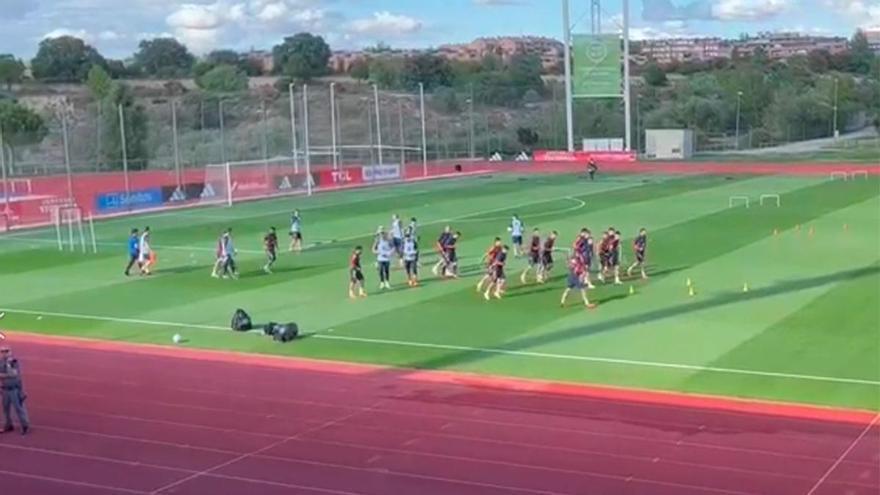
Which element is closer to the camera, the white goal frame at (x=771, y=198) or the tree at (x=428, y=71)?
the white goal frame at (x=771, y=198)

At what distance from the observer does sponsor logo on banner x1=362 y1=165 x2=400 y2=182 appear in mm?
81562

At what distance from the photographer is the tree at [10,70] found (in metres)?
136

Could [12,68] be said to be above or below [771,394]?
above

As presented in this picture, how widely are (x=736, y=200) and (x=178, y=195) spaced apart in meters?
28.1

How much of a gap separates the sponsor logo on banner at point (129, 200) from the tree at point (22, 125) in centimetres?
3137

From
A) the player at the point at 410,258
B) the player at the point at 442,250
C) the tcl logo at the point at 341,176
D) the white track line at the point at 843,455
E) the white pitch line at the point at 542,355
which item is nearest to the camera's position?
the white track line at the point at 843,455

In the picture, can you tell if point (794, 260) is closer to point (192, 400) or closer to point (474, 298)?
point (474, 298)

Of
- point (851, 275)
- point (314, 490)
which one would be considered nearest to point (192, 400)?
point (314, 490)

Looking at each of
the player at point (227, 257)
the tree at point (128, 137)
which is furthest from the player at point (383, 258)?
the tree at point (128, 137)

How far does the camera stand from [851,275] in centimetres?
3525

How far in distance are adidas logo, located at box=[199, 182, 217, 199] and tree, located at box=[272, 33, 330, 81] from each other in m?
118

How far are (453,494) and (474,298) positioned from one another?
16.1m

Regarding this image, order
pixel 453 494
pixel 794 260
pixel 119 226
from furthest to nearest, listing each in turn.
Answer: pixel 119 226
pixel 794 260
pixel 453 494

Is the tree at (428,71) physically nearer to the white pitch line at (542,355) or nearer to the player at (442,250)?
the player at (442,250)
